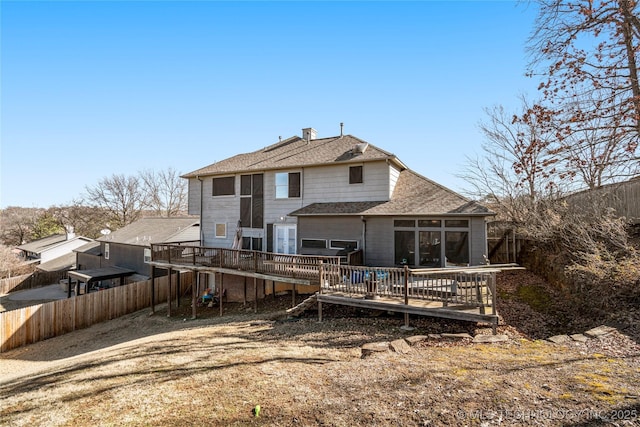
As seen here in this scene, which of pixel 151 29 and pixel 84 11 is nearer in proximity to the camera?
pixel 84 11

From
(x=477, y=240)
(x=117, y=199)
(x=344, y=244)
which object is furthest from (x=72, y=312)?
(x=117, y=199)

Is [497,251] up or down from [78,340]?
up

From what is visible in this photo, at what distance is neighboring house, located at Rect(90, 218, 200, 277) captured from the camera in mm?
21953

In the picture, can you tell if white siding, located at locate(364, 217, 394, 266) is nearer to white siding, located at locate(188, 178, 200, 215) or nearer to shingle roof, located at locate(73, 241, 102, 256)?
white siding, located at locate(188, 178, 200, 215)

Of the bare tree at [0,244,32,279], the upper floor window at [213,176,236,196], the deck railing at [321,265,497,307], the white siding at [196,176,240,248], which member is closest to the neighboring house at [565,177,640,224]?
the deck railing at [321,265,497,307]

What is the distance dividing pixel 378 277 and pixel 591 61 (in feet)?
30.2

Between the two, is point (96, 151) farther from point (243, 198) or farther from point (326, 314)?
point (326, 314)

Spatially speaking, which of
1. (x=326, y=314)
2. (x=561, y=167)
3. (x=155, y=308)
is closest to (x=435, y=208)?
(x=561, y=167)

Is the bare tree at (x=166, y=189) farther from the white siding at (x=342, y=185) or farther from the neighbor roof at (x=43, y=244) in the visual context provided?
the white siding at (x=342, y=185)

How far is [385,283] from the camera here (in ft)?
30.5

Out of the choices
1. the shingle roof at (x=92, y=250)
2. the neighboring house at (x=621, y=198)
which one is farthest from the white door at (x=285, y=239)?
the shingle roof at (x=92, y=250)

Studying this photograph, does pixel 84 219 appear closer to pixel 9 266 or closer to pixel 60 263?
pixel 60 263

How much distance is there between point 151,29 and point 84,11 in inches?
85.4

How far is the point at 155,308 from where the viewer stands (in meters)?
17.3
